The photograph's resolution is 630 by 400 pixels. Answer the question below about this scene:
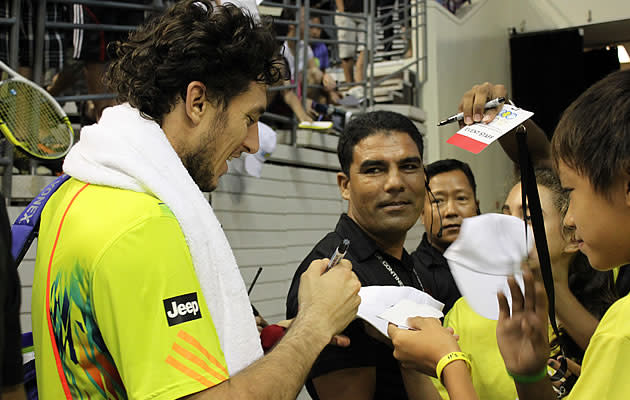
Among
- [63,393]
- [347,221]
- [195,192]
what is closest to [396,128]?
[347,221]

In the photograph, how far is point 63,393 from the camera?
138 cm

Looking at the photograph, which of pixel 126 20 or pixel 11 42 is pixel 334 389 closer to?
pixel 11 42

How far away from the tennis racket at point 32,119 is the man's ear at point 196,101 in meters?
2.08

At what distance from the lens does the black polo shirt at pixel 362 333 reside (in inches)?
76.2

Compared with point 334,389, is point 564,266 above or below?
above

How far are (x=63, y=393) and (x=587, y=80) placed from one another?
10.9 metres

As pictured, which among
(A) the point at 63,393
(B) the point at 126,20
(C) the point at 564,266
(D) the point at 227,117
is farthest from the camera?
(B) the point at 126,20

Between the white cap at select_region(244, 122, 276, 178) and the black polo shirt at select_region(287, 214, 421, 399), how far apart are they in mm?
2793

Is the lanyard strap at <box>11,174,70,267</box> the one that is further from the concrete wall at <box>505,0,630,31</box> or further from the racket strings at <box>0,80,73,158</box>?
the concrete wall at <box>505,0,630,31</box>

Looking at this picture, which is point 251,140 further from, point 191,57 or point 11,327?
point 11,327

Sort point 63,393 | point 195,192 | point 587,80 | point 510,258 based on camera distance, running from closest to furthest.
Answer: point 63,393 < point 195,192 < point 510,258 < point 587,80

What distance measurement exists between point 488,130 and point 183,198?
2.98 feet

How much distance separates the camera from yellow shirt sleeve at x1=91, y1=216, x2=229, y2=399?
1219 mm

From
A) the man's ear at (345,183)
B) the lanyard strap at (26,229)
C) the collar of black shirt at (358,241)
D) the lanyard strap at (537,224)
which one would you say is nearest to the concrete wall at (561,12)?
the man's ear at (345,183)
